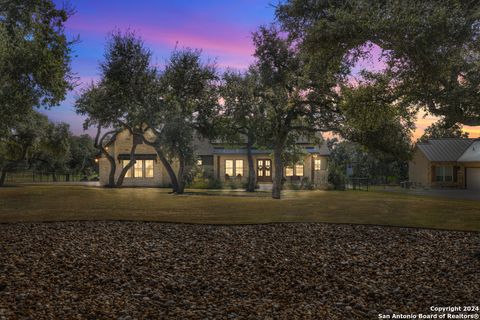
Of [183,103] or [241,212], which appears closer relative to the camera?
[241,212]

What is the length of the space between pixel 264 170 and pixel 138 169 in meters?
13.3

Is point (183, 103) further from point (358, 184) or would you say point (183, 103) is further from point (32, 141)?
point (358, 184)

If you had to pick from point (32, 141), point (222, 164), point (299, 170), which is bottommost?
point (299, 170)

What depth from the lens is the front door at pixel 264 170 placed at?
45625 millimetres

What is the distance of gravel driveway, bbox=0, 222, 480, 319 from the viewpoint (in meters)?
7.07

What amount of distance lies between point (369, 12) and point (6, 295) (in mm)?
11026

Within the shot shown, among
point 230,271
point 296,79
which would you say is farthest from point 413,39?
point 296,79

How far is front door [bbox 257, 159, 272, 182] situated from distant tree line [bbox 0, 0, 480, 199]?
13.5 m

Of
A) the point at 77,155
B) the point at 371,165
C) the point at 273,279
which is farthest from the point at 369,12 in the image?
the point at 77,155

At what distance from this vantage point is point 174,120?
28.5 m

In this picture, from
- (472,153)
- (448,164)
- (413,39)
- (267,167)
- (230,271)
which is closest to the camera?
(230,271)

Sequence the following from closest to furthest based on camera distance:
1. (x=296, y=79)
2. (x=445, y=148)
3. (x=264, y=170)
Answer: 1. (x=296, y=79)
2. (x=445, y=148)
3. (x=264, y=170)

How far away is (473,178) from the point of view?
41.2m

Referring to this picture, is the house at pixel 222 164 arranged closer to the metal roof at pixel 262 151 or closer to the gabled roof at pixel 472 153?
the metal roof at pixel 262 151
